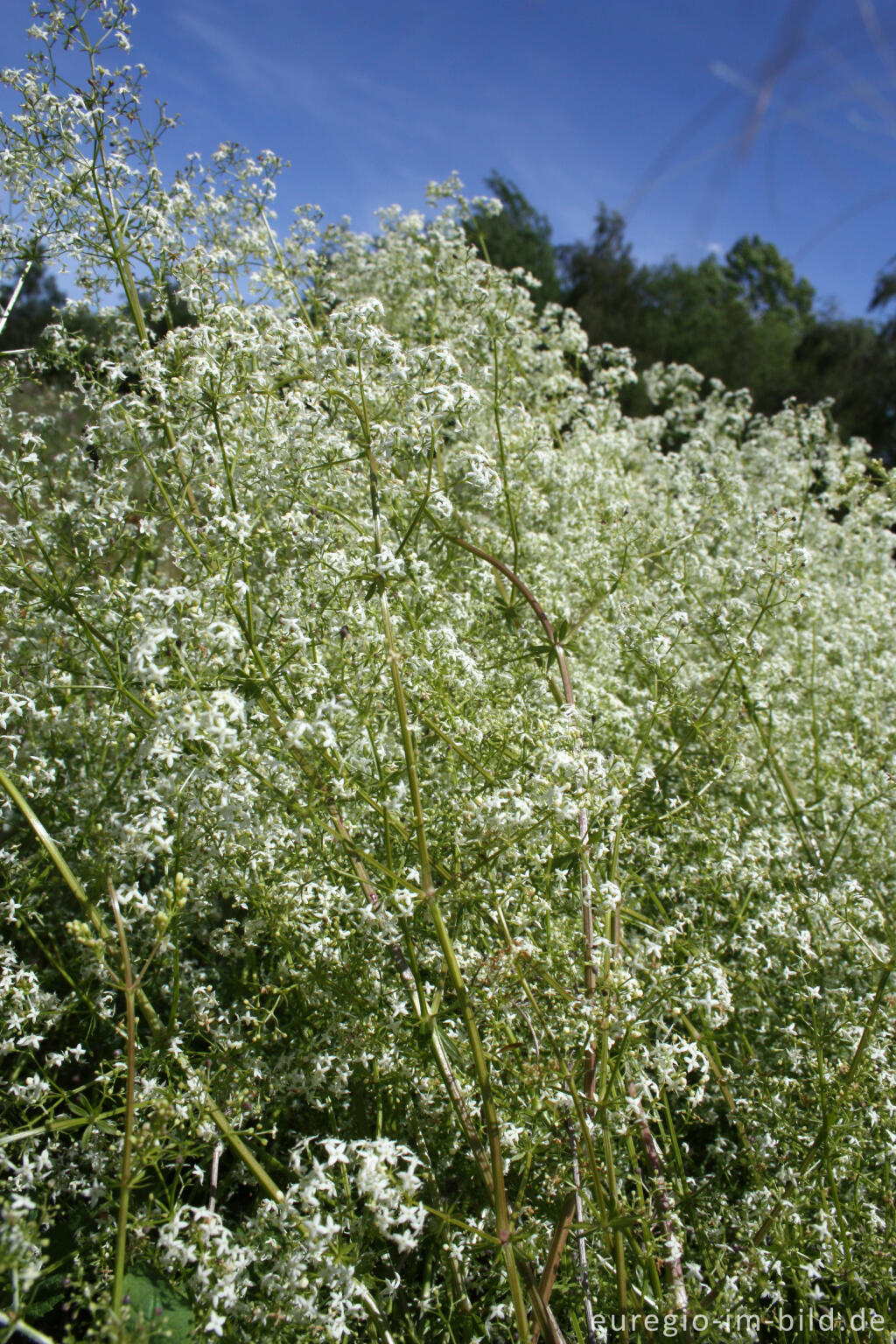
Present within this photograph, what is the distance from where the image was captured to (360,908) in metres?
1.94

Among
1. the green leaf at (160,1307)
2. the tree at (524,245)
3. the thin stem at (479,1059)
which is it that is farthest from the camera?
the tree at (524,245)

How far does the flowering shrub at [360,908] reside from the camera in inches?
73.8

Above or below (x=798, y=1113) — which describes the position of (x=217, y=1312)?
below

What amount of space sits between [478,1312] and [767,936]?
1.69m

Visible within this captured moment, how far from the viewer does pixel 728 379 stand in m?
17.1

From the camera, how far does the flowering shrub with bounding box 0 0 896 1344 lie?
1.87 m

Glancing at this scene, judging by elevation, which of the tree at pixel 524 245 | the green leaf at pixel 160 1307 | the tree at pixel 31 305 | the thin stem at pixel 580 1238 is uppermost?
the tree at pixel 524 245

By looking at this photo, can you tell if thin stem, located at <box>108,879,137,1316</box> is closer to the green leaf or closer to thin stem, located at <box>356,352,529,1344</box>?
the green leaf

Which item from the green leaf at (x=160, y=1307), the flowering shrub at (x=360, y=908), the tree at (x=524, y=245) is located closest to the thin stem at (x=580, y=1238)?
the flowering shrub at (x=360, y=908)

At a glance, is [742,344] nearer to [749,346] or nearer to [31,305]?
[749,346]

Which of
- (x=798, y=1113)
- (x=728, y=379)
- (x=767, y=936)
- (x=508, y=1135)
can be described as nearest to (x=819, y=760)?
(x=767, y=936)

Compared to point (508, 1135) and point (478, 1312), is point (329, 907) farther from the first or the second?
point (478, 1312)

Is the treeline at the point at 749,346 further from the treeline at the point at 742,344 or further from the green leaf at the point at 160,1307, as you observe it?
the green leaf at the point at 160,1307

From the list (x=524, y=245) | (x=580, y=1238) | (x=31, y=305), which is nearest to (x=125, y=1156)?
(x=580, y=1238)
